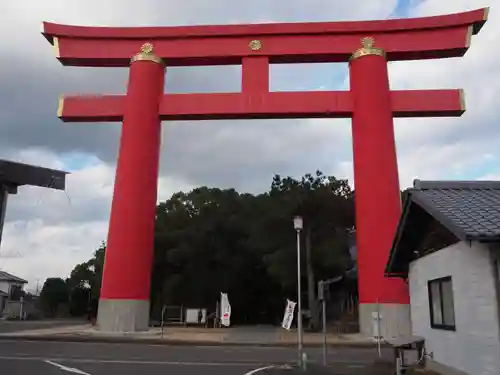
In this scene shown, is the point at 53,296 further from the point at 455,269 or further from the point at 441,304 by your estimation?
the point at 455,269

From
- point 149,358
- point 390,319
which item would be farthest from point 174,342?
point 390,319

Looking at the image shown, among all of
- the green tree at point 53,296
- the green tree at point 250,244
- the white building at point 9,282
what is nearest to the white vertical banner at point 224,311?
the green tree at point 250,244

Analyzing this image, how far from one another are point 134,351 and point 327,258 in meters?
13.2

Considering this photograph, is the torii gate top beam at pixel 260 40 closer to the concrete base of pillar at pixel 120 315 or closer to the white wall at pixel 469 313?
the concrete base of pillar at pixel 120 315

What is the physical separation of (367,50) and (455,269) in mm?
17363

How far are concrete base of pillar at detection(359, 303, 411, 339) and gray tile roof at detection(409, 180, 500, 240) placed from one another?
12587 millimetres

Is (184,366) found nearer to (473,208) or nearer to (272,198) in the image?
(473,208)

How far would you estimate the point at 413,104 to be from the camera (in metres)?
23.5

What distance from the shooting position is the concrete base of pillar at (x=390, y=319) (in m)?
20.9

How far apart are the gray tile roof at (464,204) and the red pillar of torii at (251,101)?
12573 mm

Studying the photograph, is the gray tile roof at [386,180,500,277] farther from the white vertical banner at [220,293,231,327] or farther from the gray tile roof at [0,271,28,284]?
the gray tile roof at [0,271,28,284]

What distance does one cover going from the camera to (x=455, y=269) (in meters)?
8.43

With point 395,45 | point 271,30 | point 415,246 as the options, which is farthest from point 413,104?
point 415,246

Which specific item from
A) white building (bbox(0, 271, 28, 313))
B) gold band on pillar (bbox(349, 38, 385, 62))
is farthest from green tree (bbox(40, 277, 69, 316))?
gold band on pillar (bbox(349, 38, 385, 62))
